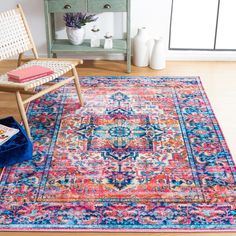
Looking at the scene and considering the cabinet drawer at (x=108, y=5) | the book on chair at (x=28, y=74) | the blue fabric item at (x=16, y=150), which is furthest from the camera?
the cabinet drawer at (x=108, y=5)

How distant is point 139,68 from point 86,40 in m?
0.58

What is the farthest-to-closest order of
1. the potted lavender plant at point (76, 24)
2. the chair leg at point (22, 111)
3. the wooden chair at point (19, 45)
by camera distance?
the potted lavender plant at point (76, 24) → the wooden chair at point (19, 45) → the chair leg at point (22, 111)

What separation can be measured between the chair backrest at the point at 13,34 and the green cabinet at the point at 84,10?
0.46m

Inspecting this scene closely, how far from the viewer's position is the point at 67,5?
4.19m

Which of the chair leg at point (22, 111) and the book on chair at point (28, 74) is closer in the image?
the chair leg at point (22, 111)

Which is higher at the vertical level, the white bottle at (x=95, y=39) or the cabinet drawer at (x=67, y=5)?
the cabinet drawer at (x=67, y=5)

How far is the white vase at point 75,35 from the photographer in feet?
14.4

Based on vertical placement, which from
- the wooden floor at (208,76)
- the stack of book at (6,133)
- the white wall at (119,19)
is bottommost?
the wooden floor at (208,76)

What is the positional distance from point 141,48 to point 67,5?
0.82 m

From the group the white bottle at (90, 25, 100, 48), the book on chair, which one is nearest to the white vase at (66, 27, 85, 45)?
the white bottle at (90, 25, 100, 48)

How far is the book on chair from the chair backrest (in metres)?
0.33

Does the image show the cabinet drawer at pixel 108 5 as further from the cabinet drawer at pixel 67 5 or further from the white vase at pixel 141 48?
the white vase at pixel 141 48

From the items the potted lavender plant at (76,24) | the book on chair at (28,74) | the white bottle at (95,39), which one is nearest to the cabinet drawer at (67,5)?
the potted lavender plant at (76,24)

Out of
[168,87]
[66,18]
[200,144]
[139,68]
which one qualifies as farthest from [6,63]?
[200,144]
